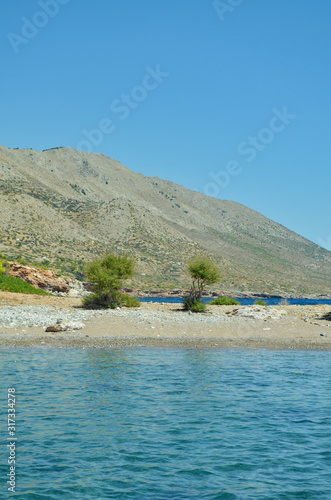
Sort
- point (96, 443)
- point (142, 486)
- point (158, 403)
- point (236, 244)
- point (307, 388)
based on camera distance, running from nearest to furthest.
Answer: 1. point (142, 486)
2. point (96, 443)
3. point (158, 403)
4. point (307, 388)
5. point (236, 244)

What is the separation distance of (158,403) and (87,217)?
112499 mm

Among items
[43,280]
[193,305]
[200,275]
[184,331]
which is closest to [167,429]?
[184,331]

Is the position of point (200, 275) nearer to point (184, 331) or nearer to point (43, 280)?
point (184, 331)

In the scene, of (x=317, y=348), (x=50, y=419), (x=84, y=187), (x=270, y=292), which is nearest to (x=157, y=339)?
(x=317, y=348)

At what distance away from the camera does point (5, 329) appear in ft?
89.5

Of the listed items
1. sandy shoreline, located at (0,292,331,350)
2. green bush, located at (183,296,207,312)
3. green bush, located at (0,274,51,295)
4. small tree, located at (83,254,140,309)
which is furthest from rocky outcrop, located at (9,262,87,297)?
green bush, located at (183,296,207,312)

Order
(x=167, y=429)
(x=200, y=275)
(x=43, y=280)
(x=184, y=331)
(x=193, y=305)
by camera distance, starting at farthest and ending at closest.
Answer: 1. (x=43, y=280)
2. (x=200, y=275)
3. (x=193, y=305)
4. (x=184, y=331)
5. (x=167, y=429)

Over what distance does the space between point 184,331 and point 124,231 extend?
95.0m

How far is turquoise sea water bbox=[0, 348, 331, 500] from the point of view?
28.1 feet

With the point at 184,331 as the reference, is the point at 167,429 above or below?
below

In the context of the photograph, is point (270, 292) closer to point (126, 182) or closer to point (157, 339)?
point (126, 182)

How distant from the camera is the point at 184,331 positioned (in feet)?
95.3

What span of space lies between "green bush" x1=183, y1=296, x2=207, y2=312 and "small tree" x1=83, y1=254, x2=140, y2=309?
442cm

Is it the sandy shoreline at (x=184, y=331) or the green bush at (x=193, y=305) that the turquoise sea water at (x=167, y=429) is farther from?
the green bush at (x=193, y=305)
